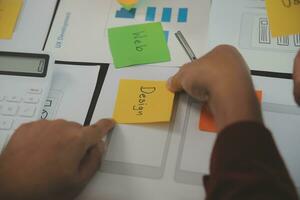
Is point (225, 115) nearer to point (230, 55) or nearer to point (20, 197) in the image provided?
point (230, 55)

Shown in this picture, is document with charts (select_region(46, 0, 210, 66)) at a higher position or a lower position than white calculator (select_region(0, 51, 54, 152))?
higher

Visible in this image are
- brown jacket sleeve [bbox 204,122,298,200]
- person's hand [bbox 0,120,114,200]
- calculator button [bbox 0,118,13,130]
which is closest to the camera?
brown jacket sleeve [bbox 204,122,298,200]

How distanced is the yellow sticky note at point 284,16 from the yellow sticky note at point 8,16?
49 cm

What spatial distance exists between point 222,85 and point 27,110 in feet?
1.08

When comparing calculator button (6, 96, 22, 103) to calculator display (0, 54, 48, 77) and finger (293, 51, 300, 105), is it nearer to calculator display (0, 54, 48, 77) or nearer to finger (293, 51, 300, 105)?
calculator display (0, 54, 48, 77)

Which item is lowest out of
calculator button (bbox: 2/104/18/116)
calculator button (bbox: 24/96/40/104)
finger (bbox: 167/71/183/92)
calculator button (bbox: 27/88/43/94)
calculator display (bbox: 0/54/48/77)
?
calculator button (bbox: 2/104/18/116)

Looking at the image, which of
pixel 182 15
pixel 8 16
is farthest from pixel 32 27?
pixel 182 15

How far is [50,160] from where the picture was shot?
52 cm

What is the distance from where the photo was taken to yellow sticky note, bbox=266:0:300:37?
2.06 ft

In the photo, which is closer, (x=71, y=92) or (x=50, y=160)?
(x=50, y=160)

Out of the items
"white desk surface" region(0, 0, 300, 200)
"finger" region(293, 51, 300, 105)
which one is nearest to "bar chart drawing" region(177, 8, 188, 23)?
"white desk surface" region(0, 0, 300, 200)

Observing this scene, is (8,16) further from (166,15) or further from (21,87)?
(166,15)

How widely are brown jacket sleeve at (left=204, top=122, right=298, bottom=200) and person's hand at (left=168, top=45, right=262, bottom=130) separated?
0.04m

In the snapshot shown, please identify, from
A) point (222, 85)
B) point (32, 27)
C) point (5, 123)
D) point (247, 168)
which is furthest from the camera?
point (32, 27)
